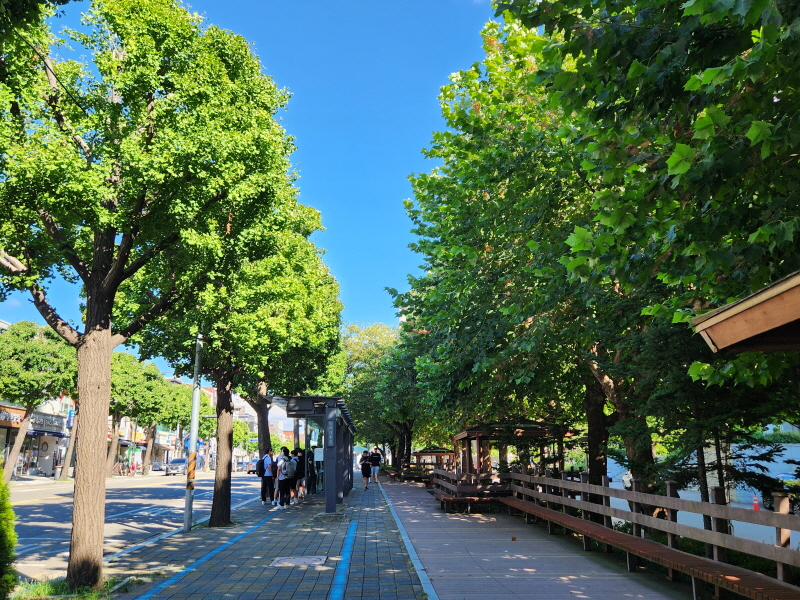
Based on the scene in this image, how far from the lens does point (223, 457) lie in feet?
53.4

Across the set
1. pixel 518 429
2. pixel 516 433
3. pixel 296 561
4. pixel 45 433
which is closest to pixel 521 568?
pixel 296 561

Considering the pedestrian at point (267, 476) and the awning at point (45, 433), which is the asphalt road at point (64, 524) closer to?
the pedestrian at point (267, 476)

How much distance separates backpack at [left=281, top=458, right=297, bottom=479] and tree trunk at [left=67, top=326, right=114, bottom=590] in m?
12.9

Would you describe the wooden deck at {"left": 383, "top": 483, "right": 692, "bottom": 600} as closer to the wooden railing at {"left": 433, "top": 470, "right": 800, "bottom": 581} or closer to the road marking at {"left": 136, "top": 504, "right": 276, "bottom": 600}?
the wooden railing at {"left": 433, "top": 470, "right": 800, "bottom": 581}

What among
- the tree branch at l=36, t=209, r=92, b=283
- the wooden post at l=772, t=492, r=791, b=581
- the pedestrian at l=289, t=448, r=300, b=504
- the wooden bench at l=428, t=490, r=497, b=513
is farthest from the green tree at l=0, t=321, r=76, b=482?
the wooden post at l=772, t=492, r=791, b=581

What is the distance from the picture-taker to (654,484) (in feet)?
37.6

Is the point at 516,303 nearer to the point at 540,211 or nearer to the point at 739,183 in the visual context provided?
the point at 540,211

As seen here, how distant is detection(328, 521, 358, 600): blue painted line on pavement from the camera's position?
7945mm

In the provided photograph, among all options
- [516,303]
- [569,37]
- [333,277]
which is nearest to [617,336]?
[516,303]

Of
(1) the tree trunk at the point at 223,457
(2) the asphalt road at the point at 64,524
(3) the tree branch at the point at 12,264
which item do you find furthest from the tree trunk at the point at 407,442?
(3) the tree branch at the point at 12,264

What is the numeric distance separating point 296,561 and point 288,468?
1172cm

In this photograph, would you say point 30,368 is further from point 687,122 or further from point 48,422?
point 687,122

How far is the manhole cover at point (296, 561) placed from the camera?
10.1m

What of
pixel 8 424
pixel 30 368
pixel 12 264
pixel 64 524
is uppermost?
pixel 30 368
